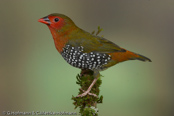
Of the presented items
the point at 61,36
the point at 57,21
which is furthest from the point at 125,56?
the point at 57,21

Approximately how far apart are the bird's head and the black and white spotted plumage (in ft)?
→ 0.89

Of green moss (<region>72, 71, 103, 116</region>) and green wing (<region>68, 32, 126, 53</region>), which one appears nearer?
green moss (<region>72, 71, 103, 116</region>)

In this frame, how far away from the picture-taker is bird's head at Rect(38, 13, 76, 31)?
10.5ft

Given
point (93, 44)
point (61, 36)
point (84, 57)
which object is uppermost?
point (61, 36)

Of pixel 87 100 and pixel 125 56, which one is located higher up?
pixel 125 56

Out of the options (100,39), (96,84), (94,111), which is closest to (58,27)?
(100,39)

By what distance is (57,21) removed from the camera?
322 centimetres

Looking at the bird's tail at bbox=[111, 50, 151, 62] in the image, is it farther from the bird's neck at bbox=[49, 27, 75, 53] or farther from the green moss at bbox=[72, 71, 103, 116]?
the bird's neck at bbox=[49, 27, 75, 53]

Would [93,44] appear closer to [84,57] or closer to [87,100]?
[84,57]

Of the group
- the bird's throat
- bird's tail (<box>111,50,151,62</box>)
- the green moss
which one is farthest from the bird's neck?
bird's tail (<box>111,50,151,62</box>)

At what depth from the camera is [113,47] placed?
3.28 meters

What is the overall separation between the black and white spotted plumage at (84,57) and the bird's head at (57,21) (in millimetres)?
273

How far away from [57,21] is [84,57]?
588 mm

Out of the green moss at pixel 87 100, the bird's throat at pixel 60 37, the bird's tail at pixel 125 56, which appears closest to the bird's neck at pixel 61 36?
the bird's throat at pixel 60 37
